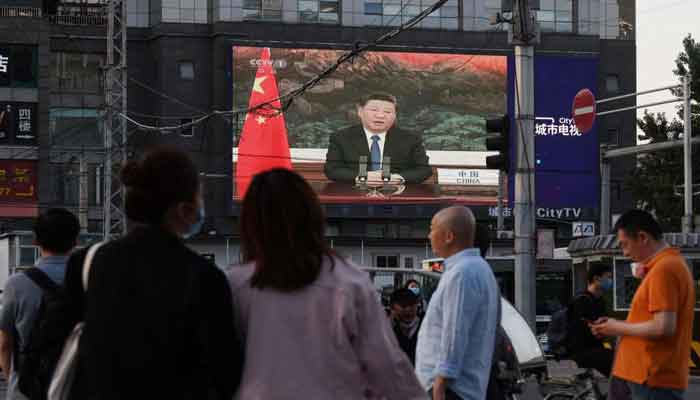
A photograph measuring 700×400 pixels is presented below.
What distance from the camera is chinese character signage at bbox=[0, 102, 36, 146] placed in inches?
2525

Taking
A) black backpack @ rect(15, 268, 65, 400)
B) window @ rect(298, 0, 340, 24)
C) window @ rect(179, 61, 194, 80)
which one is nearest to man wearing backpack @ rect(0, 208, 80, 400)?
black backpack @ rect(15, 268, 65, 400)

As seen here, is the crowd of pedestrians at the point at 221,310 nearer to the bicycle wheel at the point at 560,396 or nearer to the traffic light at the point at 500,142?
the bicycle wheel at the point at 560,396

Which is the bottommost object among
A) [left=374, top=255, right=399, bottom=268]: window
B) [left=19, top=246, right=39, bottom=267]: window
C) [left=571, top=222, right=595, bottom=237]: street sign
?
[left=374, top=255, right=399, bottom=268]: window

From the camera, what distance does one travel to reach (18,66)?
65.1m

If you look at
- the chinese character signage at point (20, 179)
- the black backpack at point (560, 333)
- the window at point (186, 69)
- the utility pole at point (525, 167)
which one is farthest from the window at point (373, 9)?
the black backpack at point (560, 333)

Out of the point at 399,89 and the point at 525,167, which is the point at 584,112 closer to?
the point at 525,167

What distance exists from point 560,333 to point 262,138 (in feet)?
172

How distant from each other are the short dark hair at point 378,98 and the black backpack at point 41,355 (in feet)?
198

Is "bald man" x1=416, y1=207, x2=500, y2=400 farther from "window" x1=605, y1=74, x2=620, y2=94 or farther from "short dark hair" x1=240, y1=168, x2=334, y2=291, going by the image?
"window" x1=605, y1=74, x2=620, y2=94

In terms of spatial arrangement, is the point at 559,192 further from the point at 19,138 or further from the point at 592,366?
the point at 592,366

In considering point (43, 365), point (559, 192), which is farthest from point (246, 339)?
point (559, 192)

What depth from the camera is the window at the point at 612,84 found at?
72.4m

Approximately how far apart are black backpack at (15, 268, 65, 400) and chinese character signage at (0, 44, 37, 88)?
60.0m

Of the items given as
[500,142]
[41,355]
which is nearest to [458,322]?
[41,355]
